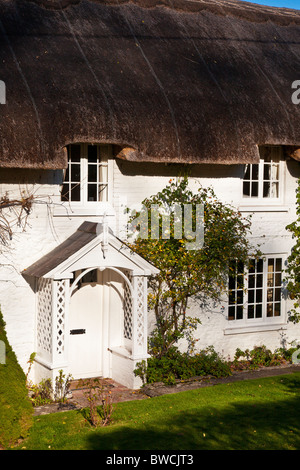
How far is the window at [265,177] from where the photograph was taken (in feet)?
45.8

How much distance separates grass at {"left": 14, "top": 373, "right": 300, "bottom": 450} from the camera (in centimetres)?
898

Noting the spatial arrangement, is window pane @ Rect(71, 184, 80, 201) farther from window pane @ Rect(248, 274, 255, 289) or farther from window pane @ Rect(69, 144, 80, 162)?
window pane @ Rect(248, 274, 255, 289)

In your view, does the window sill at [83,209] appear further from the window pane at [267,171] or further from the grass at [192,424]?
the window pane at [267,171]

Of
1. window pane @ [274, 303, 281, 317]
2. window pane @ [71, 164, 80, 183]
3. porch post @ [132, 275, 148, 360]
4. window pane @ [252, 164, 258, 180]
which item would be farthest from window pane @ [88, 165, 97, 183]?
window pane @ [274, 303, 281, 317]

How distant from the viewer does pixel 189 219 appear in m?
12.6

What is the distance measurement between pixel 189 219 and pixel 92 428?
179 inches

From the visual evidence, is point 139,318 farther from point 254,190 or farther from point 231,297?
point 254,190

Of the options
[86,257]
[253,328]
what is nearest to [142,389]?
[86,257]

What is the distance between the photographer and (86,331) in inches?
485

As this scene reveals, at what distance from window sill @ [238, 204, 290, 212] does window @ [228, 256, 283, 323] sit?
1026mm
